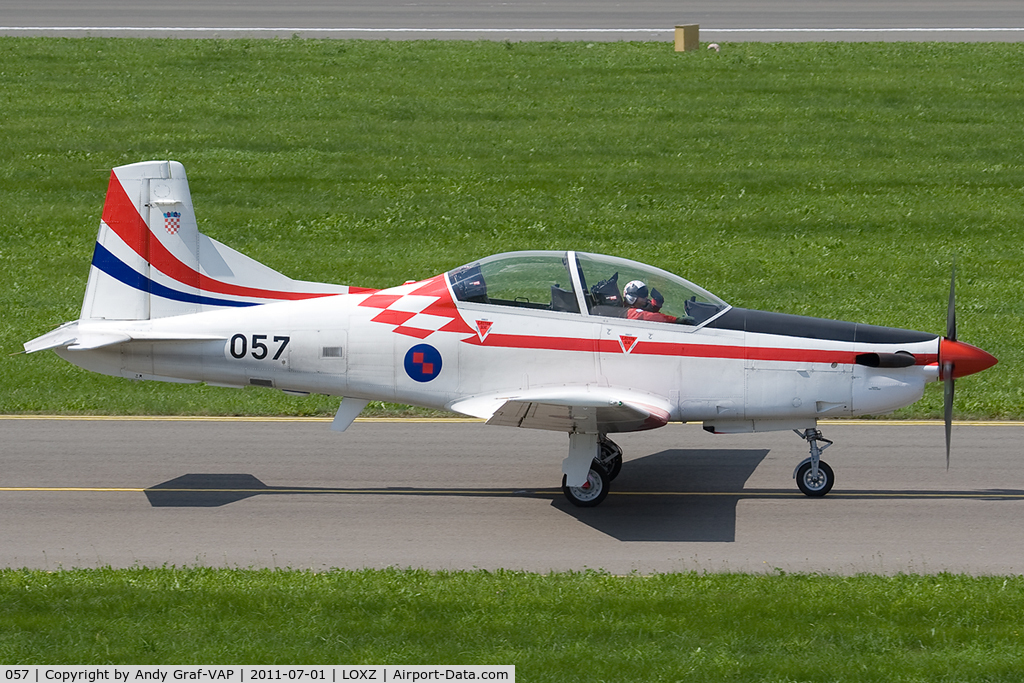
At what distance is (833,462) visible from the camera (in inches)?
567

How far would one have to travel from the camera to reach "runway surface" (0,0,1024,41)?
3841 centimetres

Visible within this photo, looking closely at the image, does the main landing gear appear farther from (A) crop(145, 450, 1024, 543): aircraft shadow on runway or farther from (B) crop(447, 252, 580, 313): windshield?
(B) crop(447, 252, 580, 313): windshield

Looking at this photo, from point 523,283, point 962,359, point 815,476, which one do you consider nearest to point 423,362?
point 523,283

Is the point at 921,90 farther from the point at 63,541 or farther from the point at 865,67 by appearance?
the point at 63,541

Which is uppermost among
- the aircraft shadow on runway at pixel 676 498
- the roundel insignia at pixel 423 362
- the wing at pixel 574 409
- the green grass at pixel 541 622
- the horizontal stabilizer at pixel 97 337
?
the horizontal stabilizer at pixel 97 337

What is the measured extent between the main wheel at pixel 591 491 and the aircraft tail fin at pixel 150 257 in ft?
14.6

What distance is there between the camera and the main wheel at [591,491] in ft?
42.1

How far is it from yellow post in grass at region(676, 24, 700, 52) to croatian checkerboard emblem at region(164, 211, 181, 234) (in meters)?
25.2

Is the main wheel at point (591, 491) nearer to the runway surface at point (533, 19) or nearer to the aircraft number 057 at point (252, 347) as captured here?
the aircraft number 057 at point (252, 347)

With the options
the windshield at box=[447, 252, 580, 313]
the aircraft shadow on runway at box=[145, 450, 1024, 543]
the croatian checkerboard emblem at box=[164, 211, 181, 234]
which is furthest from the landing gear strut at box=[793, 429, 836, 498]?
the croatian checkerboard emblem at box=[164, 211, 181, 234]

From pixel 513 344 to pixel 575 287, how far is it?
2.96ft

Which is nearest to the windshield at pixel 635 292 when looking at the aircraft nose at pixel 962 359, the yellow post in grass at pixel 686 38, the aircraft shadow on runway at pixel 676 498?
the aircraft shadow on runway at pixel 676 498

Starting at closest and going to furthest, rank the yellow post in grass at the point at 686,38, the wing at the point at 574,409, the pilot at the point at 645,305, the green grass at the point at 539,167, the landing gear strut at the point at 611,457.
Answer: the wing at the point at 574,409
the pilot at the point at 645,305
the landing gear strut at the point at 611,457
the green grass at the point at 539,167
the yellow post in grass at the point at 686,38

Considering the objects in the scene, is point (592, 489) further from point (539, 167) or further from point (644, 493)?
point (539, 167)
